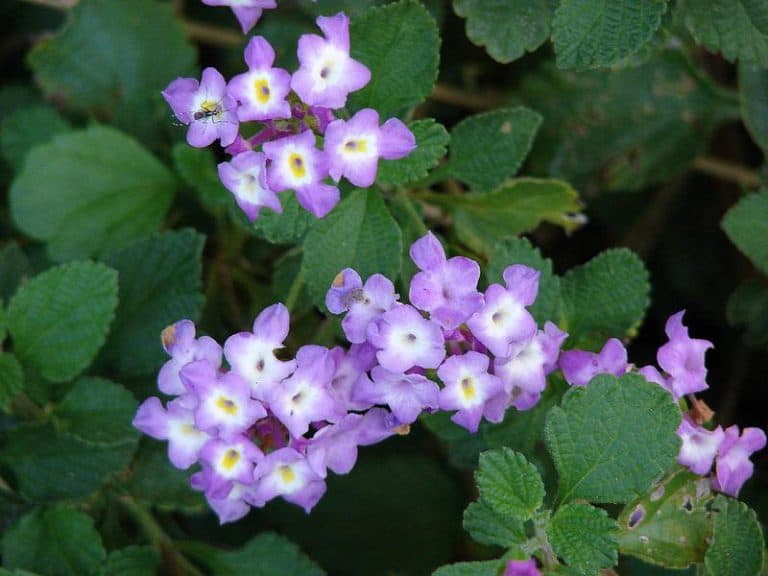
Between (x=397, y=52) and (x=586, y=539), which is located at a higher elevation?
(x=397, y=52)

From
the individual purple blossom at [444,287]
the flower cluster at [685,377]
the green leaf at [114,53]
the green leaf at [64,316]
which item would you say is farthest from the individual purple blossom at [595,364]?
the green leaf at [114,53]

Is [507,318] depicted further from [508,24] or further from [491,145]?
[508,24]

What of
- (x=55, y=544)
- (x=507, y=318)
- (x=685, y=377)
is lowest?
(x=55, y=544)

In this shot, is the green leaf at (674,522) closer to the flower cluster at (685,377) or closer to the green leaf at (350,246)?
the flower cluster at (685,377)

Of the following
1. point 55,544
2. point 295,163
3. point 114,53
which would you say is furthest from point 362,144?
point 114,53

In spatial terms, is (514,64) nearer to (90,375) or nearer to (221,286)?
(221,286)

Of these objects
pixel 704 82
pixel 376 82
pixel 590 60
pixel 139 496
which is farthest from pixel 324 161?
pixel 704 82
